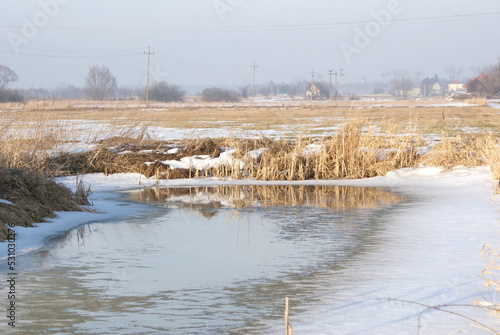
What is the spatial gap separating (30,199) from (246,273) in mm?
5050

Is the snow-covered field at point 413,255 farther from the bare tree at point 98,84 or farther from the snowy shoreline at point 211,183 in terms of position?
the bare tree at point 98,84

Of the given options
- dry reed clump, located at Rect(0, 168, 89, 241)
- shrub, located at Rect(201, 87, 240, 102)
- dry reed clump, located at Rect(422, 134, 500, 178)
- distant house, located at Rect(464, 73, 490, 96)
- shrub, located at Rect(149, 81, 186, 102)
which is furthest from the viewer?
shrub, located at Rect(201, 87, 240, 102)

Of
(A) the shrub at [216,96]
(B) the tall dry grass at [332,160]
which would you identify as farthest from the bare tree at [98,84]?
(B) the tall dry grass at [332,160]

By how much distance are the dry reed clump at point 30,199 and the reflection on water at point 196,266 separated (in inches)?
31.3

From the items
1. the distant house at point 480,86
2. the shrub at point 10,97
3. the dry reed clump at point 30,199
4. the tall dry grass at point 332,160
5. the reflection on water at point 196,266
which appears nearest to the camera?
Result: the reflection on water at point 196,266

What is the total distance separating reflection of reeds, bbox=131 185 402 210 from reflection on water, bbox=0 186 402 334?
16 cm

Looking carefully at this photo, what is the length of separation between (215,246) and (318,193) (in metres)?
6.44

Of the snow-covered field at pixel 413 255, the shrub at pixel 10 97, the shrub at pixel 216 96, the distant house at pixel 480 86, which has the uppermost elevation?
the distant house at pixel 480 86

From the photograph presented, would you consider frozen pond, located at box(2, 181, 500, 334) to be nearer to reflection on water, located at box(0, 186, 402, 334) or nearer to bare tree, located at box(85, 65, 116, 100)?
reflection on water, located at box(0, 186, 402, 334)

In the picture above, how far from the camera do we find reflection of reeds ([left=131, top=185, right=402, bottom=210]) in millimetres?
13984

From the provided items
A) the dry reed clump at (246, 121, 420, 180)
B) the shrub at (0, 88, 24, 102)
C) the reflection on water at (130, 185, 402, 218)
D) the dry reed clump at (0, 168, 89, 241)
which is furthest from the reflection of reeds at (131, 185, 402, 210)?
the shrub at (0, 88, 24, 102)

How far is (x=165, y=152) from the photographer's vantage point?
20094 mm

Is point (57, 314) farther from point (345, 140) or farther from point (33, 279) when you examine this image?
point (345, 140)

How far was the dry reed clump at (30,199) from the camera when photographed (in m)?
10.5
